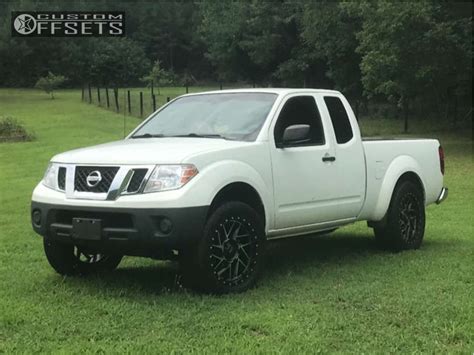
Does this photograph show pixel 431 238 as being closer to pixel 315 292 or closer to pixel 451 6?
pixel 315 292

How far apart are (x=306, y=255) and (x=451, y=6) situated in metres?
16.9

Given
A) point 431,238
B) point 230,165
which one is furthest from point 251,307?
point 431,238

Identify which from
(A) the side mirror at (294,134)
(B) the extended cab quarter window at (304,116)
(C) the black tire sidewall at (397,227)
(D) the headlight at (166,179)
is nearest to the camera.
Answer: (D) the headlight at (166,179)

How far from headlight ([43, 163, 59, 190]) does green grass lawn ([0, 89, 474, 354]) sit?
886mm

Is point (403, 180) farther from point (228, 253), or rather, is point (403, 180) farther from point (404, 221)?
point (228, 253)

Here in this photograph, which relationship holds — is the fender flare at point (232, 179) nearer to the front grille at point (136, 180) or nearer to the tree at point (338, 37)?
the front grille at point (136, 180)

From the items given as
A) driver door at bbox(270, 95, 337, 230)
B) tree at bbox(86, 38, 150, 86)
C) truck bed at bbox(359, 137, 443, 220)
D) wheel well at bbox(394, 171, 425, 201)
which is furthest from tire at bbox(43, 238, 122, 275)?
tree at bbox(86, 38, 150, 86)

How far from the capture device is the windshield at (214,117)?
249 inches

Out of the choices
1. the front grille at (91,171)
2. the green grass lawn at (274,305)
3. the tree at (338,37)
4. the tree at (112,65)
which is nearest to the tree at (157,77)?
the tree at (338,37)

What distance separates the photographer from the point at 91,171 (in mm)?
5555

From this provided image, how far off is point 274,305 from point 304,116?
2305 millimetres

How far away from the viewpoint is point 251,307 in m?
5.26

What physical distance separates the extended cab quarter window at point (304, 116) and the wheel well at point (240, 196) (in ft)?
2.70

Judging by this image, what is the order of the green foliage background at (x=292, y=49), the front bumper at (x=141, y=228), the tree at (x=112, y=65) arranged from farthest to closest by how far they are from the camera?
the tree at (x=112, y=65) < the green foliage background at (x=292, y=49) < the front bumper at (x=141, y=228)
